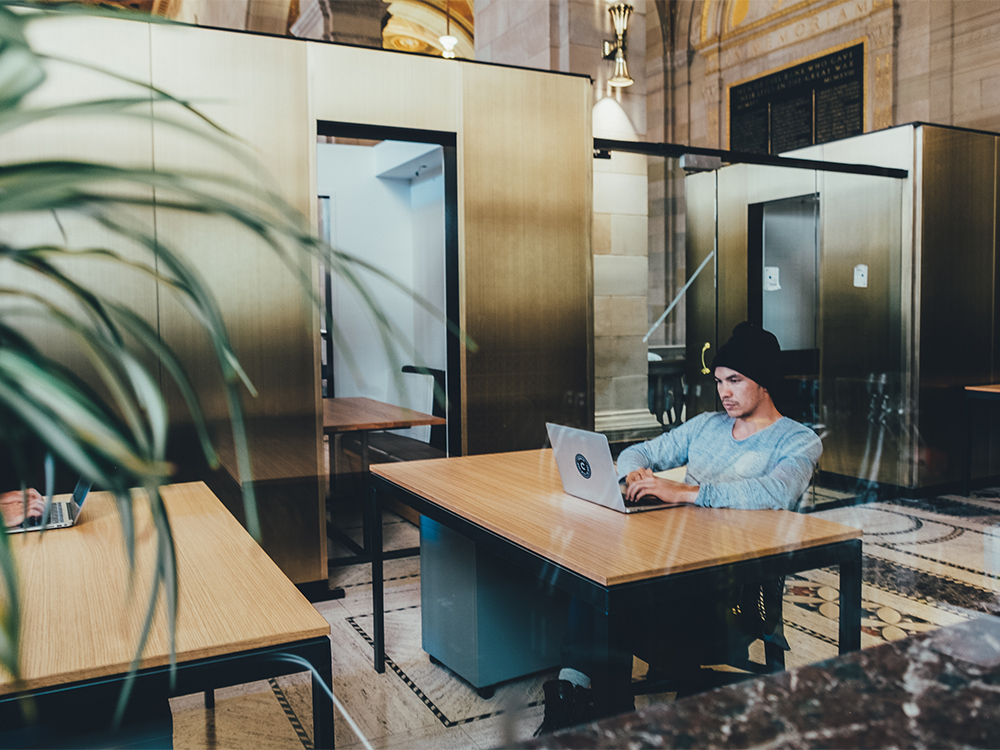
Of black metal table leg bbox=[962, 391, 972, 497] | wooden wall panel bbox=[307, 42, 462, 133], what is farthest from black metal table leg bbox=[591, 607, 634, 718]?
black metal table leg bbox=[962, 391, 972, 497]

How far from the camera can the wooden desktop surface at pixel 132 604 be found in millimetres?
1133

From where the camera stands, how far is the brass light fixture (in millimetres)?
5523

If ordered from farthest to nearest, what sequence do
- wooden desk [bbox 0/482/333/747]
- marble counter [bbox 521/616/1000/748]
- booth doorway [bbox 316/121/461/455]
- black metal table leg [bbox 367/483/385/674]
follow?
booth doorway [bbox 316/121/461/455] < black metal table leg [bbox 367/483/385/674] < wooden desk [bbox 0/482/333/747] < marble counter [bbox 521/616/1000/748]

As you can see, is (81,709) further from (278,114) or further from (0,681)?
(278,114)

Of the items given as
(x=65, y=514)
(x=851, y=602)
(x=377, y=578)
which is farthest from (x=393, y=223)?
(x=851, y=602)

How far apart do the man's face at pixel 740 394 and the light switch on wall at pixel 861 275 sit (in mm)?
3422

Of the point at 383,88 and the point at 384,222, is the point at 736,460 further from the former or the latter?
the point at 384,222

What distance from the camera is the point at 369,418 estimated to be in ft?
13.5

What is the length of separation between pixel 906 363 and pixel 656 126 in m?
5.36

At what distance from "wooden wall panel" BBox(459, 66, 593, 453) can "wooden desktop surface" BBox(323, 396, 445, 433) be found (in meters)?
0.40

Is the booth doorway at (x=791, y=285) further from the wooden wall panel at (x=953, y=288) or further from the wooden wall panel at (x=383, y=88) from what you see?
the wooden wall panel at (x=383, y=88)

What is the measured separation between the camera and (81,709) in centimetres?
111

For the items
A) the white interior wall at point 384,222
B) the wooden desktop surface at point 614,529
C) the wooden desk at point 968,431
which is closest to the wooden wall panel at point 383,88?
the white interior wall at point 384,222

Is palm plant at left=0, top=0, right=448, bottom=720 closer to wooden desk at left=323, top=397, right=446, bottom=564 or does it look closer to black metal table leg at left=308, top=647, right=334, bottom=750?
black metal table leg at left=308, top=647, right=334, bottom=750
